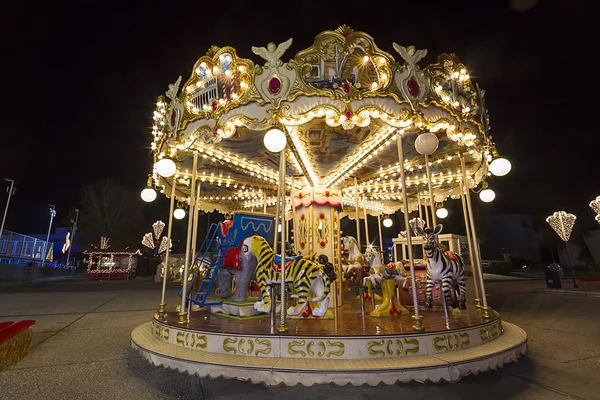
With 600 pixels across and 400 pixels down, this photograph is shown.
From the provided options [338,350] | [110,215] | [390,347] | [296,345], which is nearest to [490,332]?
[390,347]

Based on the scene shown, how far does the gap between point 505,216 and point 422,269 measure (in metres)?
39.3

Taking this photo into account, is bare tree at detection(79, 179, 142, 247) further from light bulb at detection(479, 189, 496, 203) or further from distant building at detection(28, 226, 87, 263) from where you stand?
light bulb at detection(479, 189, 496, 203)

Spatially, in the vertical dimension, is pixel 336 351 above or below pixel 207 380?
above

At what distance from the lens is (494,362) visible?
13.7 feet

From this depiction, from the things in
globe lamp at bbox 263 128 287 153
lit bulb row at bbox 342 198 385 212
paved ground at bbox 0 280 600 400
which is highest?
lit bulb row at bbox 342 198 385 212

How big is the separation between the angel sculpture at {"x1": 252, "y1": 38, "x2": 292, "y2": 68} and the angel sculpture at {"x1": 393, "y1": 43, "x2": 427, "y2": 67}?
188cm

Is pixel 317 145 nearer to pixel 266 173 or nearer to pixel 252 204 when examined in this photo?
pixel 266 173

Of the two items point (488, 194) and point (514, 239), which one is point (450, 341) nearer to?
point (488, 194)

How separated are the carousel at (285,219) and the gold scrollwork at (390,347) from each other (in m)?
0.01

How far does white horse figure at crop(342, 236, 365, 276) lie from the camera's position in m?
7.54

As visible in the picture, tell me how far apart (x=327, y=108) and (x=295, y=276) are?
2.89 meters

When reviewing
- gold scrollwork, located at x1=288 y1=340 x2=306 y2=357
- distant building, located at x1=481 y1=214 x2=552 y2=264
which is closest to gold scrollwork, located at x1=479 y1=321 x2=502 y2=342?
gold scrollwork, located at x1=288 y1=340 x2=306 y2=357

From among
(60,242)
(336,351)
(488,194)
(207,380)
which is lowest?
(207,380)

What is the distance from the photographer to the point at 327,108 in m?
4.66
